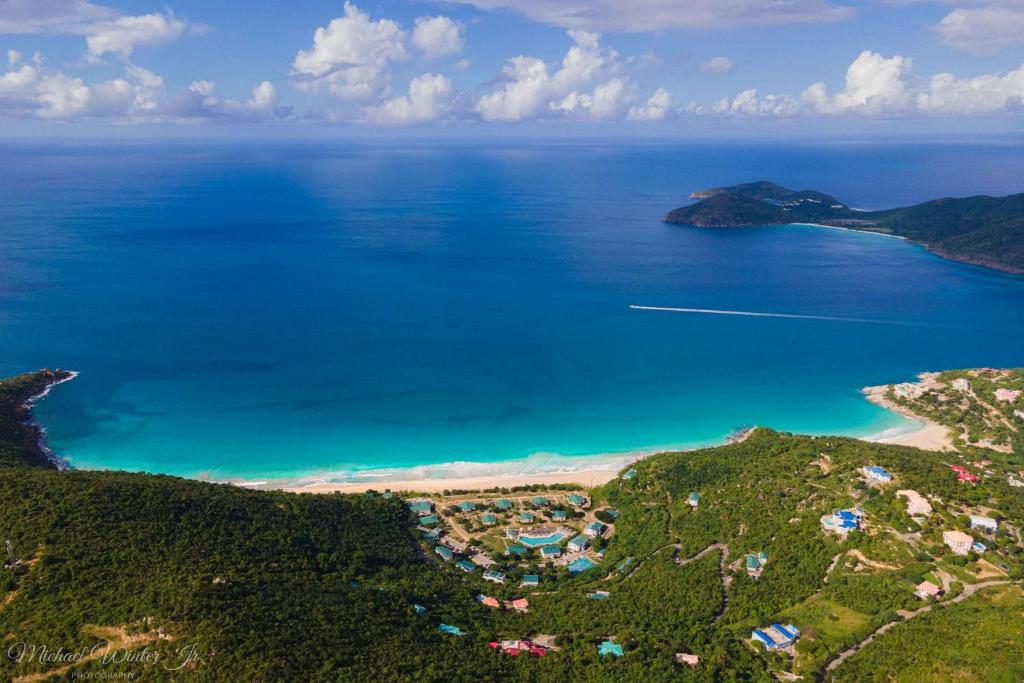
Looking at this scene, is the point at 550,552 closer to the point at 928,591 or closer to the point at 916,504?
the point at 928,591

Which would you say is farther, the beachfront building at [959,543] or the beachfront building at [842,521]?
the beachfront building at [842,521]

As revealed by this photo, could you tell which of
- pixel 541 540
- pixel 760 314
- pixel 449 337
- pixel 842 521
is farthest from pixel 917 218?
pixel 541 540

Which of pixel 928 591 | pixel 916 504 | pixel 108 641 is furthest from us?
pixel 916 504

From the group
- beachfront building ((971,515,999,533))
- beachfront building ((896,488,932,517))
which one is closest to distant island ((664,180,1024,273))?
beachfront building ((896,488,932,517))

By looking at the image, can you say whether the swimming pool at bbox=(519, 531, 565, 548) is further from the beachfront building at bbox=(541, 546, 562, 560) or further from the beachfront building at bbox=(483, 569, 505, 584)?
the beachfront building at bbox=(483, 569, 505, 584)

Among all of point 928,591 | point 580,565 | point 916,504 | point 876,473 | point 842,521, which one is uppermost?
point 876,473

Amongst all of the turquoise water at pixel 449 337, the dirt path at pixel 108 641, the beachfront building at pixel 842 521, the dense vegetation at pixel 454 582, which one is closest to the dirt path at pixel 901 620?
the dense vegetation at pixel 454 582

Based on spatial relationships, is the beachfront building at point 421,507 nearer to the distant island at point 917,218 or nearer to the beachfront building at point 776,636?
the beachfront building at point 776,636
